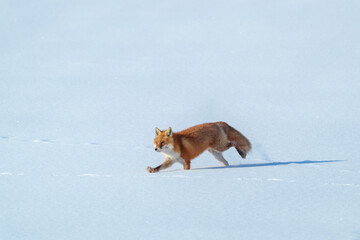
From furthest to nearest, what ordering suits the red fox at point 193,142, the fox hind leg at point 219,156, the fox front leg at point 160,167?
the fox hind leg at point 219,156
the red fox at point 193,142
the fox front leg at point 160,167

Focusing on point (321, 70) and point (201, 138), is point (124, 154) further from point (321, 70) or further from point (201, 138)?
point (321, 70)

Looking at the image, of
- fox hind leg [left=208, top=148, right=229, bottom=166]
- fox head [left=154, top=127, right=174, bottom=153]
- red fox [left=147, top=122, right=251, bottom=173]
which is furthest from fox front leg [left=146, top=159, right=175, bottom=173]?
fox hind leg [left=208, top=148, right=229, bottom=166]

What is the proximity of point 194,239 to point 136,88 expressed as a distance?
32.2 feet

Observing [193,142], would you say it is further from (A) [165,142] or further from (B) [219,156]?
(B) [219,156]

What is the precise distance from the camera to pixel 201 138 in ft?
29.5

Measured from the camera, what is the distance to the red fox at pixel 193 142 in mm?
8719

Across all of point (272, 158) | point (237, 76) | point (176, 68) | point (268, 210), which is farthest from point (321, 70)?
point (268, 210)

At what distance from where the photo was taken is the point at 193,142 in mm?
8922

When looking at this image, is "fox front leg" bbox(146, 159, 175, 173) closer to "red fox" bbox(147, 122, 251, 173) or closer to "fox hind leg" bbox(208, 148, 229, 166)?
"red fox" bbox(147, 122, 251, 173)

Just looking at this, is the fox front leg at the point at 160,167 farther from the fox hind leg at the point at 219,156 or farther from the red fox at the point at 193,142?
the fox hind leg at the point at 219,156

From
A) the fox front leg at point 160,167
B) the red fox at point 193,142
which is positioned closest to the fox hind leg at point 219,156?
the red fox at point 193,142

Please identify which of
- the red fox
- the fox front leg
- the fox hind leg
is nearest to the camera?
the fox front leg

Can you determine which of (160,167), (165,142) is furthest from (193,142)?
(160,167)

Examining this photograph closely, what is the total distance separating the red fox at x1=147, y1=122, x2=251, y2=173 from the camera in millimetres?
8719
